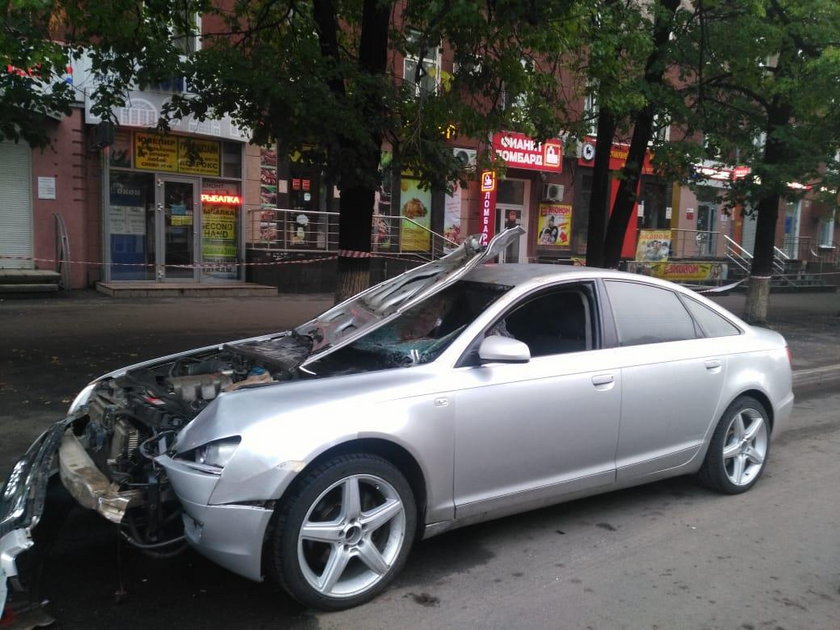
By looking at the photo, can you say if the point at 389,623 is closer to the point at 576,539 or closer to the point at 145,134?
the point at 576,539

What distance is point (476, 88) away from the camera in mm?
8062

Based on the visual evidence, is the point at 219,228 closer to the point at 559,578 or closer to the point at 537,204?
the point at 537,204

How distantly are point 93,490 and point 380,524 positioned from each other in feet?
4.29

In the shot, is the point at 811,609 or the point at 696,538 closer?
the point at 811,609

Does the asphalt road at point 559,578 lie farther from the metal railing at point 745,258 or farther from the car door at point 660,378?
the metal railing at point 745,258

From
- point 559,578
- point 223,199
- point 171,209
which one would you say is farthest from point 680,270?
point 559,578

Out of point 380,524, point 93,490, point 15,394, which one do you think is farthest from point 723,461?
point 15,394

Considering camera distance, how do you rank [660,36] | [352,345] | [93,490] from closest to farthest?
[93,490], [352,345], [660,36]

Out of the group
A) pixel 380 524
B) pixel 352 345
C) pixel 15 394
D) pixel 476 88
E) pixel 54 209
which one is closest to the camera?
pixel 380 524

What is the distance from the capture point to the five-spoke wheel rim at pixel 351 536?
3.22 metres

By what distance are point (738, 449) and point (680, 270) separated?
1641 cm

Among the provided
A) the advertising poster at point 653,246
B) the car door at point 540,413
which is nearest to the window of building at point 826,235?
the advertising poster at point 653,246

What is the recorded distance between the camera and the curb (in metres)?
9.04

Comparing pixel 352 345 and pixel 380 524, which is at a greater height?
pixel 352 345
